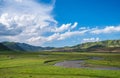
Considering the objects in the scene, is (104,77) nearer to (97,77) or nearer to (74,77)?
(97,77)

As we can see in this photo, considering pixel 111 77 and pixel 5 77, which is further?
pixel 111 77

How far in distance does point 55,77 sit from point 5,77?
37.6 ft

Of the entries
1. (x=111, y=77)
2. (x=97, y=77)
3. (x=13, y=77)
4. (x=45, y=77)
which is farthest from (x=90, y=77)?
(x=13, y=77)

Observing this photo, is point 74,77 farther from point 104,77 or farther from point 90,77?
point 104,77

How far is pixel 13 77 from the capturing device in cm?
5500

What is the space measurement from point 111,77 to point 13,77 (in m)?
23.5

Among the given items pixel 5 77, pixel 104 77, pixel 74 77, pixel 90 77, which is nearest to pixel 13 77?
pixel 5 77

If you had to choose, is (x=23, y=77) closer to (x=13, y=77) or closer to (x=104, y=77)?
(x=13, y=77)

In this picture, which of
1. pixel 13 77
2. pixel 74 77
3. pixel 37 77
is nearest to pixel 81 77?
pixel 74 77

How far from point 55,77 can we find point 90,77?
8.29 meters

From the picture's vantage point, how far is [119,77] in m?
56.8

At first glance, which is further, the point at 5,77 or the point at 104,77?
the point at 104,77

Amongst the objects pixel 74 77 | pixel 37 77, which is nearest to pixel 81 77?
pixel 74 77

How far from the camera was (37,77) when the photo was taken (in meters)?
55.1
